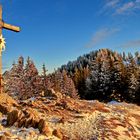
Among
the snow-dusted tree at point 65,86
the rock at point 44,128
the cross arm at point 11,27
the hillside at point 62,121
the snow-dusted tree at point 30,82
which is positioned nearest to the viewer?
the rock at point 44,128

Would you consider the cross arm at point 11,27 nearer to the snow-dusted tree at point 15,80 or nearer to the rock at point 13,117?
the rock at point 13,117

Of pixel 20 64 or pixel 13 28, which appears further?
pixel 20 64

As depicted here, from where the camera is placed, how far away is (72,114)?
1852 centimetres

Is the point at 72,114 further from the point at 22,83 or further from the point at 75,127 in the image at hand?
the point at 22,83

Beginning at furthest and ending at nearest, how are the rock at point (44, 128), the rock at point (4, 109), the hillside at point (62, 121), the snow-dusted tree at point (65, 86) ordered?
the snow-dusted tree at point (65, 86) → the rock at point (4, 109) → the hillside at point (62, 121) → the rock at point (44, 128)

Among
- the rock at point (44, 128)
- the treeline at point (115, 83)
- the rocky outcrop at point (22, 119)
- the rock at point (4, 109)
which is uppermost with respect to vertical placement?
the treeline at point (115, 83)

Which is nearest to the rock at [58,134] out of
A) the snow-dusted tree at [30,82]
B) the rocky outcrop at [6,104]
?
the rocky outcrop at [6,104]

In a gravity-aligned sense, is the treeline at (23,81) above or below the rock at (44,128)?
above

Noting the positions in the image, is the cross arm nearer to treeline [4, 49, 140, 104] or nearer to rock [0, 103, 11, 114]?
rock [0, 103, 11, 114]

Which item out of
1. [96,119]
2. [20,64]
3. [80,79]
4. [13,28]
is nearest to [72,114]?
[96,119]

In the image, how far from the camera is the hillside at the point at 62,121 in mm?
14406

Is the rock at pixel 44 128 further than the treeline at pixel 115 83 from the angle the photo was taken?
No

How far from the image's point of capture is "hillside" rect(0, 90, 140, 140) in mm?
14406

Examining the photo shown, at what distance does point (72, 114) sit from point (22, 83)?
4316 centimetres
